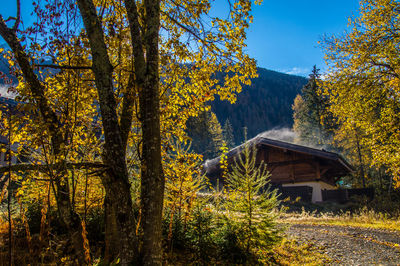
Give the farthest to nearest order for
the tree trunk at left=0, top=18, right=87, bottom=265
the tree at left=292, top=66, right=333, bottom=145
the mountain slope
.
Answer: the mountain slope
the tree at left=292, top=66, right=333, bottom=145
the tree trunk at left=0, top=18, right=87, bottom=265

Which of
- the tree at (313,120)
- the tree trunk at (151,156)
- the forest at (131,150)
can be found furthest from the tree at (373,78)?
the tree at (313,120)

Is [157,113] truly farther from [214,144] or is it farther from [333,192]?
[214,144]

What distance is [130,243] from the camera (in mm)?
3373

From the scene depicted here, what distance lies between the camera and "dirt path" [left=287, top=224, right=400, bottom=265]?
22.2 ft

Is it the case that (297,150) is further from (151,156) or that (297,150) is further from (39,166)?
(39,166)

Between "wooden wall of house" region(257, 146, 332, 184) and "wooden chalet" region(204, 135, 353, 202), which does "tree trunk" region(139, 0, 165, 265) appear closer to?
"wooden chalet" region(204, 135, 353, 202)

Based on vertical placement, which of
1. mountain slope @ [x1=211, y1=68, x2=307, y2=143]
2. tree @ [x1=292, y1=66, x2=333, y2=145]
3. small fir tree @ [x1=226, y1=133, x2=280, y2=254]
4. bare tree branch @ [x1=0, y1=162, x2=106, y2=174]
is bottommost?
small fir tree @ [x1=226, y1=133, x2=280, y2=254]

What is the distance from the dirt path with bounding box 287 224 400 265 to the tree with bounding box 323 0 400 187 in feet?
15.3

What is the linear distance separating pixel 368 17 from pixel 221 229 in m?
12.6

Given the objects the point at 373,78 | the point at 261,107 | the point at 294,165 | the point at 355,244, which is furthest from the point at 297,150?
the point at 261,107

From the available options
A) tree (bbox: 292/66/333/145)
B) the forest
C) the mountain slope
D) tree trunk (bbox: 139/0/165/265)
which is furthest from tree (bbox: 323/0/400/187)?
the mountain slope

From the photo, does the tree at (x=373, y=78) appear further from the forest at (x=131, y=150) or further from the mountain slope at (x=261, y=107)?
the mountain slope at (x=261, y=107)

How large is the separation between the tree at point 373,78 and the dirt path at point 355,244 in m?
4.66

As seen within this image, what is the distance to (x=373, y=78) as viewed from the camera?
12.8m
